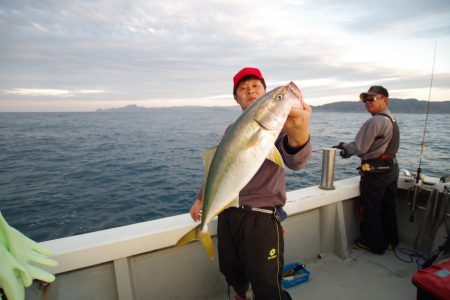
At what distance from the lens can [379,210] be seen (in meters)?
4.31

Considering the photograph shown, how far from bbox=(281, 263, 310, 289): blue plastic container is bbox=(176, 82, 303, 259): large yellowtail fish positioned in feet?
7.30

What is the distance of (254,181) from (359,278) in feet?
8.43

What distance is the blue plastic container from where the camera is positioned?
3.58m

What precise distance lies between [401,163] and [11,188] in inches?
769

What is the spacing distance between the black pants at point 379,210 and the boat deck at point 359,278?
0.77 ft

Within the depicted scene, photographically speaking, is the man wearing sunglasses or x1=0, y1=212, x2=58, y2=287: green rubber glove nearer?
x1=0, y1=212, x2=58, y2=287: green rubber glove

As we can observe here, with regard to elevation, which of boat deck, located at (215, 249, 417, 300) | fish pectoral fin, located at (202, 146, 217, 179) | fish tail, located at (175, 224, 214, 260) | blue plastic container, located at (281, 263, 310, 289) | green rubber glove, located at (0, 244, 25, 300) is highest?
fish pectoral fin, located at (202, 146, 217, 179)

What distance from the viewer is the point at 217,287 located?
3506 mm

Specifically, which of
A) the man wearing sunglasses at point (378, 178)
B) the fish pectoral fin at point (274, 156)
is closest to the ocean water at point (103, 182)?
the man wearing sunglasses at point (378, 178)

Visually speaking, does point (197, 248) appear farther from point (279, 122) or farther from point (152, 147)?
point (152, 147)

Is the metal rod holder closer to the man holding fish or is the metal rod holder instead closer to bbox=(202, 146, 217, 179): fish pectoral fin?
the man holding fish

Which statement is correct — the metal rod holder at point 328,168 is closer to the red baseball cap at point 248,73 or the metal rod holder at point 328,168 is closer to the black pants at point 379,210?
the black pants at point 379,210

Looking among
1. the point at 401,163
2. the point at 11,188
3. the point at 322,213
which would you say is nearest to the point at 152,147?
the point at 11,188

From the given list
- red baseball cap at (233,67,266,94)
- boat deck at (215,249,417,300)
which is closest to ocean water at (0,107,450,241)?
boat deck at (215,249,417,300)
